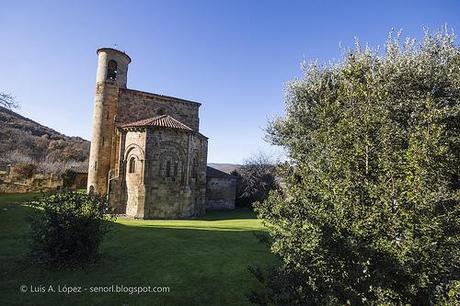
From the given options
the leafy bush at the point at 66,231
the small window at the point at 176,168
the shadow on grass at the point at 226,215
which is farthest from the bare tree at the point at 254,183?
the leafy bush at the point at 66,231

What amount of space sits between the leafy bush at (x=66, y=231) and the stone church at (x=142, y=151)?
10.7 m

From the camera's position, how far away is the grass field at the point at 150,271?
8.42m

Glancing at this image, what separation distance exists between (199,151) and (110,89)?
9325mm

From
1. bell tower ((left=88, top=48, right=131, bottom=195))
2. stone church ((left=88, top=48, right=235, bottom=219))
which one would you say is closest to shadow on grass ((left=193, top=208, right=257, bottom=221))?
stone church ((left=88, top=48, right=235, bottom=219))

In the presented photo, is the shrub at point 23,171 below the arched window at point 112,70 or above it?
below

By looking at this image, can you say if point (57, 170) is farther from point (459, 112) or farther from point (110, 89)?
point (459, 112)

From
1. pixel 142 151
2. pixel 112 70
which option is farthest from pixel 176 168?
pixel 112 70

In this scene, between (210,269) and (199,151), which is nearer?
(210,269)

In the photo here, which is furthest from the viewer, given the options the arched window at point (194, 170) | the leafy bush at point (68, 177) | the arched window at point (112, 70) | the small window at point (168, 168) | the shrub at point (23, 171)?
the leafy bush at point (68, 177)

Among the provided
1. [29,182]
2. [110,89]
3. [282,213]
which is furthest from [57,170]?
[282,213]

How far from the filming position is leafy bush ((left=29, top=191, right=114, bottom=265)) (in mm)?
10695

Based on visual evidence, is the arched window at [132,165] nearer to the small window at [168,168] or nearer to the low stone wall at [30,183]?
the small window at [168,168]

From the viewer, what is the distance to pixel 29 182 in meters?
33.1

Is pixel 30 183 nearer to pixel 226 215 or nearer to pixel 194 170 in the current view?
pixel 194 170
